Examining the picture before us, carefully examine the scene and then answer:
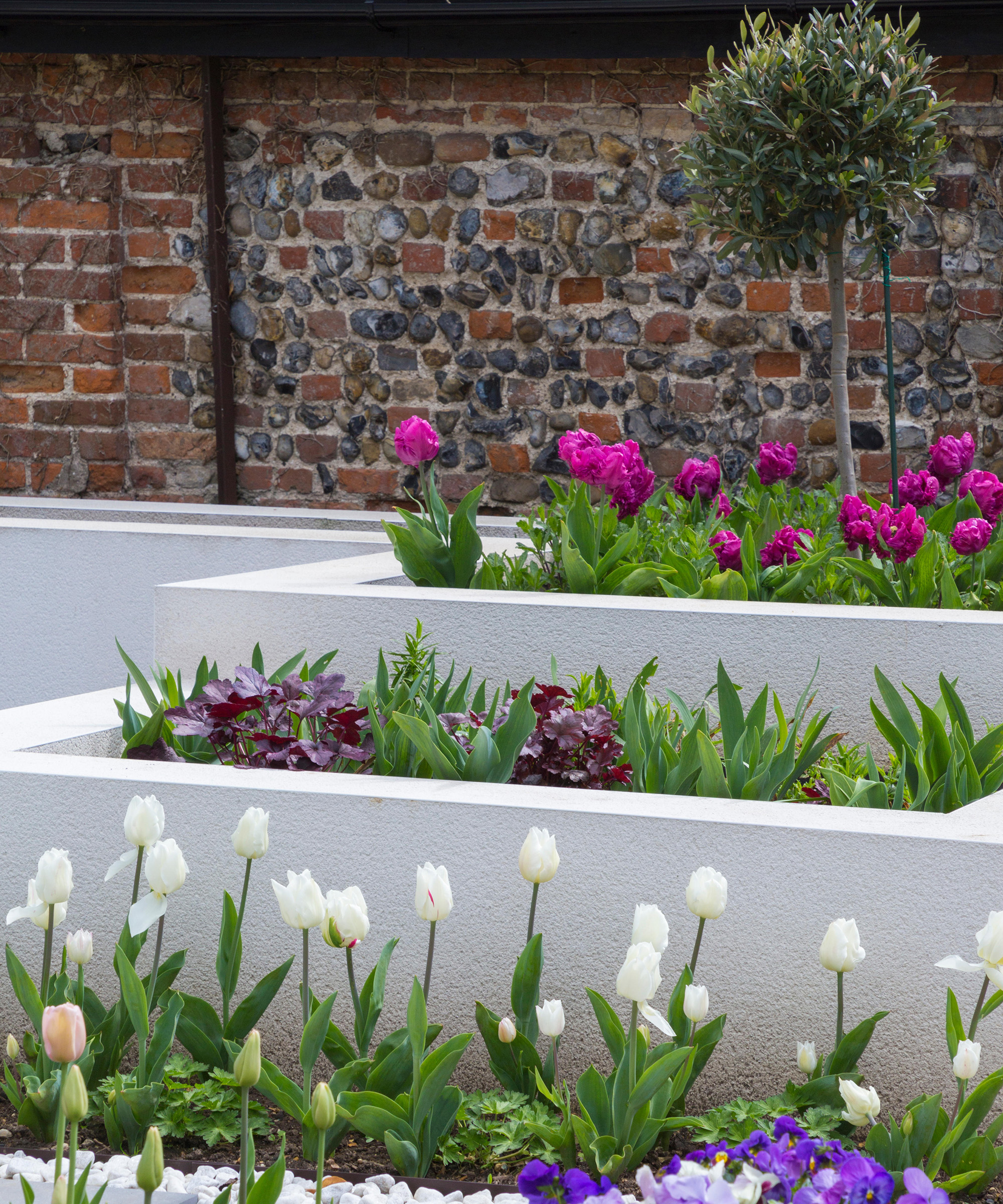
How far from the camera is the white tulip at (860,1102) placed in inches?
55.7

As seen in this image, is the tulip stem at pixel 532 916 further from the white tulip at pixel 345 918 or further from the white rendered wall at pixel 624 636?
the white rendered wall at pixel 624 636

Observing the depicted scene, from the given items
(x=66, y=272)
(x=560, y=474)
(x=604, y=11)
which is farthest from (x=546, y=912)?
(x=66, y=272)

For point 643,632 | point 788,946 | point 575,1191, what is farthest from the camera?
point 643,632

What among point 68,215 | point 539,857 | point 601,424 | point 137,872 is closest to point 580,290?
point 601,424

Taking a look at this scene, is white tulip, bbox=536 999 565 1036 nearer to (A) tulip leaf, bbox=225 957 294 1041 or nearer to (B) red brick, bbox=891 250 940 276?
(A) tulip leaf, bbox=225 957 294 1041

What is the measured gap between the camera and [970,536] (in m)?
3.00

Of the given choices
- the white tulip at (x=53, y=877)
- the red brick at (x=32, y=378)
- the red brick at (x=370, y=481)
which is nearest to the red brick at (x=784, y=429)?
the red brick at (x=370, y=481)

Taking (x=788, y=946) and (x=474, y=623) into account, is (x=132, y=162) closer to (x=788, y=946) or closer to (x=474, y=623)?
(x=474, y=623)

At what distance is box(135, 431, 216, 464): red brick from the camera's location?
18.0 ft

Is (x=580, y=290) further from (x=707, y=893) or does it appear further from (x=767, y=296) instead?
(x=707, y=893)

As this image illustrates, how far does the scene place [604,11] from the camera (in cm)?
483

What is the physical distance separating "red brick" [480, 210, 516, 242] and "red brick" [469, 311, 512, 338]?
270mm

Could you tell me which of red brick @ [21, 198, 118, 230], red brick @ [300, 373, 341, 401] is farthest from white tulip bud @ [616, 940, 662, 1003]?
red brick @ [21, 198, 118, 230]

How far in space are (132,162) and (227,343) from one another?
0.78 m
